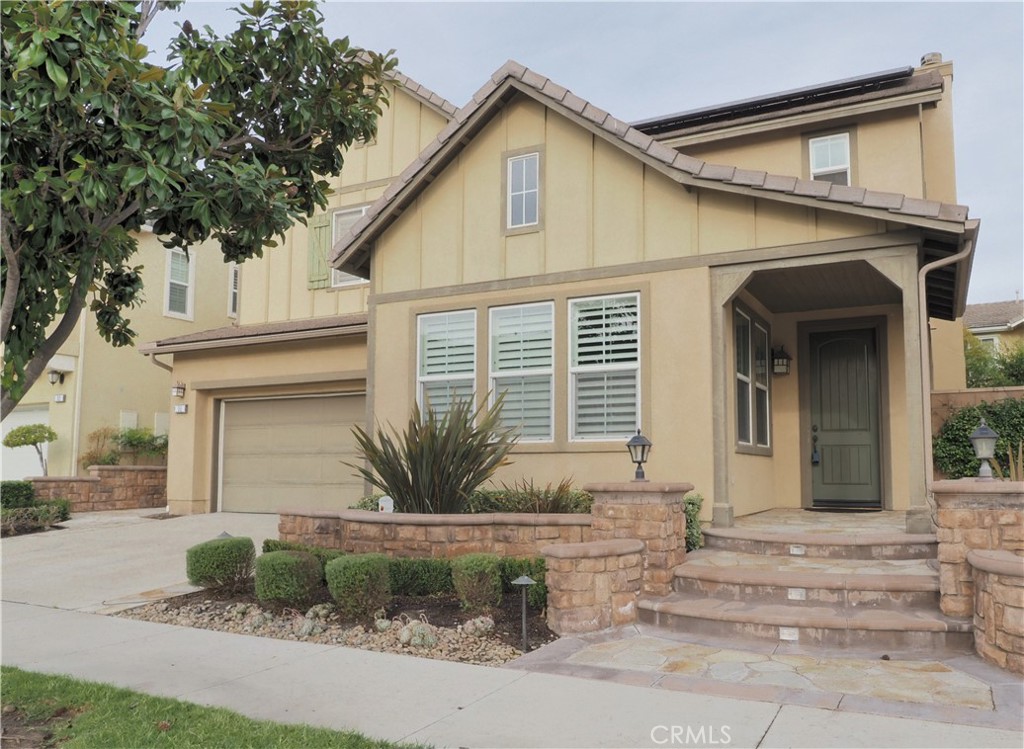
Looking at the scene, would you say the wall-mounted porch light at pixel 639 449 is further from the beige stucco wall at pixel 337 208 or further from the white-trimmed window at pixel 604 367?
the beige stucco wall at pixel 337 208

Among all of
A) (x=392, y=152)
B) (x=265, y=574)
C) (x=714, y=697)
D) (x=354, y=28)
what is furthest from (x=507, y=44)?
(x=714, y=697)

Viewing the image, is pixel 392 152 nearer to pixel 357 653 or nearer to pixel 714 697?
pixel 357 653

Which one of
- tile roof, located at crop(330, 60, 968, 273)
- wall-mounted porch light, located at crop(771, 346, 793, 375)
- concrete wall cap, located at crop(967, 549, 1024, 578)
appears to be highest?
tile roof, located at crop(330, 60, 968, 273)

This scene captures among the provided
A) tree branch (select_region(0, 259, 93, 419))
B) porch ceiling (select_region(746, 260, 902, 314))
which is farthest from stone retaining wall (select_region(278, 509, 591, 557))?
tree branch (select_region(0, 259, 93, 419))

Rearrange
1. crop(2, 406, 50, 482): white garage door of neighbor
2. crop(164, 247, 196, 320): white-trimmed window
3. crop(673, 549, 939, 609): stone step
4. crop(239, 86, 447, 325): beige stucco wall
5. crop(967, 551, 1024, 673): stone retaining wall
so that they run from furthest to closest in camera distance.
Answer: crop(164, 247, 196, 320): white-trimmed window < crop(2, 406, 50, 482): white garage door of neighbor < crop(239, 86, 447, 325): beige stucco wall < crop(673, 549, 939, 609): stone step < crop(967, 551, 1024, 673): stone retaining wall

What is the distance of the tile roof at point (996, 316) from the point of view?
29.6 m

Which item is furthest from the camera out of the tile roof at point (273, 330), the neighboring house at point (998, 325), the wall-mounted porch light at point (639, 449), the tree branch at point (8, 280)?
the neighboring house at point (998, 325)

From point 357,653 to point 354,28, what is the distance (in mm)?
5066

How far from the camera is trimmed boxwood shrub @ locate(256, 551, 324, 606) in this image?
7305 mm

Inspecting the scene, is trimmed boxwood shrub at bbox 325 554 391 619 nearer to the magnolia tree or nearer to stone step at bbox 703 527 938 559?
the magnolia tree

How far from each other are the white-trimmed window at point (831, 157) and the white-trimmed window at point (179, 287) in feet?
44.0

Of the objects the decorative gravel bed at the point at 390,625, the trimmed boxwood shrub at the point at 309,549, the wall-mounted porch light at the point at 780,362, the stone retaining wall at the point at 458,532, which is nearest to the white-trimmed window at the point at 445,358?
the stone retaining wall at the point at 458,532

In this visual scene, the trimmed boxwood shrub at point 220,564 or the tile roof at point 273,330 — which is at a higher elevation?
the tile roof at point 273,330

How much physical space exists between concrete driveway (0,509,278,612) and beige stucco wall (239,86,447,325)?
3718 mm
